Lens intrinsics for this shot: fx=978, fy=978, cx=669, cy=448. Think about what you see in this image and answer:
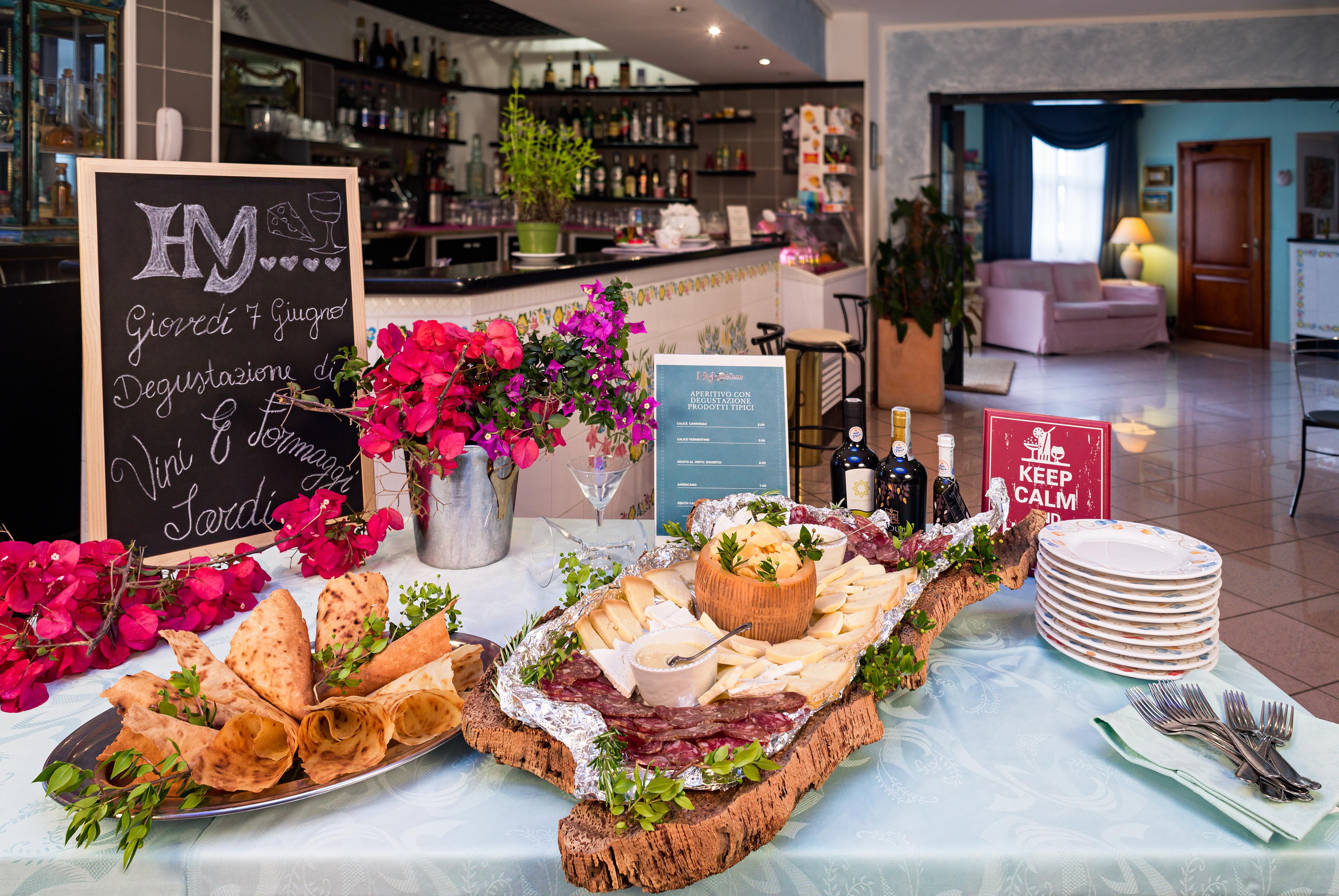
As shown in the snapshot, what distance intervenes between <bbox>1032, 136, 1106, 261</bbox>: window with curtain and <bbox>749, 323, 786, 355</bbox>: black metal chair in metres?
7.91

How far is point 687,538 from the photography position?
1.39m

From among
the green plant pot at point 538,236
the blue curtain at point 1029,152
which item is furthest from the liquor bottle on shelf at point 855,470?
the blue curtain at point 1029,152

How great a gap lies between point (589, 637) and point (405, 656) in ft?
0.68

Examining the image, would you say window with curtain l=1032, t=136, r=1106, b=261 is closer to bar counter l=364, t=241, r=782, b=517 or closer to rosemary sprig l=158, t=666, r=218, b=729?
bar counter l=364, t=241, r=782, b=517

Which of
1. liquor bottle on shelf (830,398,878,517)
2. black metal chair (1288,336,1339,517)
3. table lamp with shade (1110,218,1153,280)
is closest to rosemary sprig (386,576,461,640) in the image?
liquor bottle on shelf (830,398,878,517)

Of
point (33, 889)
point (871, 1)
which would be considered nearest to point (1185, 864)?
point (33, 889)

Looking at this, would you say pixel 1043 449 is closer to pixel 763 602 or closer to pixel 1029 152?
pixel 763 602

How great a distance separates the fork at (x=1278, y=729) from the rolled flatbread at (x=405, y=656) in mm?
865

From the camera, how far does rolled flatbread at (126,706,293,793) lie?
36.1 inches

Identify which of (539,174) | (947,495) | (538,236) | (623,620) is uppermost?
(539,174)

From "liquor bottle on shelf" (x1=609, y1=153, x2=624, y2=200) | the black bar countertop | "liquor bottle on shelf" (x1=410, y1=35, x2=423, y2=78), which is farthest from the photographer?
"liquor bottle on shelf" (x1=609, y1=153, x2=624, y2=200)

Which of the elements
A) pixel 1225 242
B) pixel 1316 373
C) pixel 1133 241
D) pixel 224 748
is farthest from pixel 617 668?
pixel 1133 241

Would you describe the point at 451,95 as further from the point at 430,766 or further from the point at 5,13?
the point at 430,766

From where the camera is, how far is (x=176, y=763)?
916 millimetres
